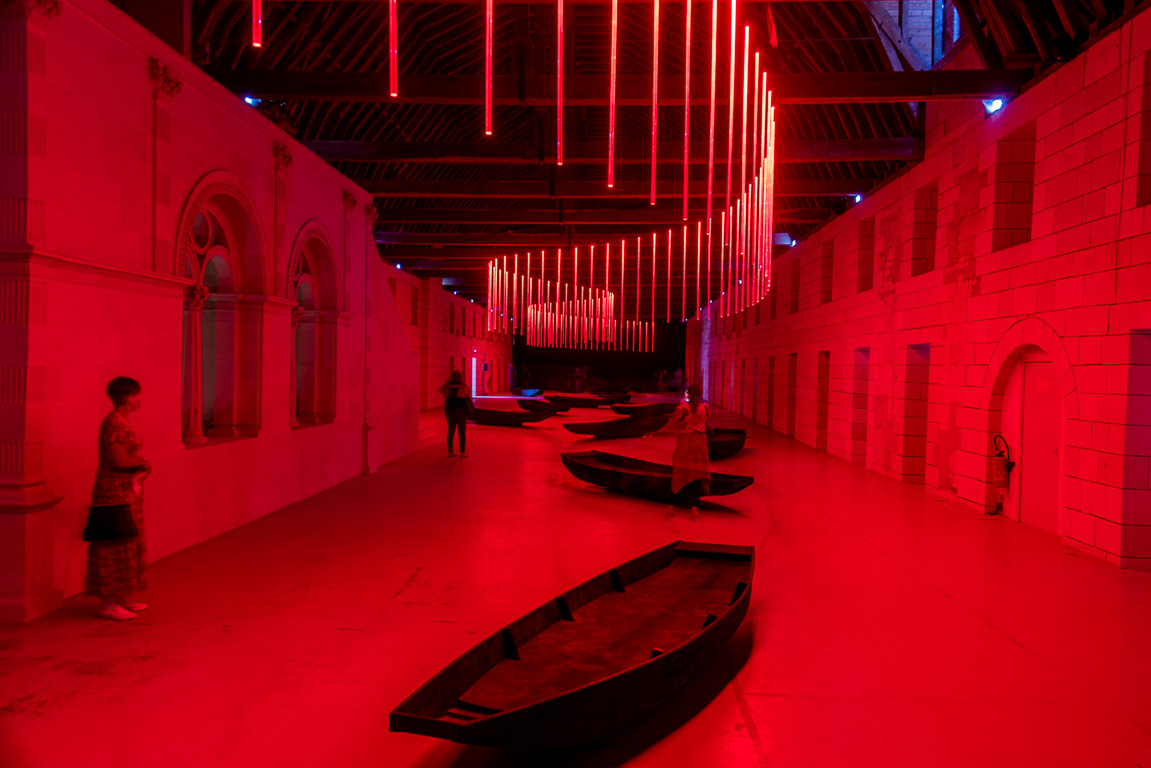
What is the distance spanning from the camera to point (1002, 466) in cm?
867

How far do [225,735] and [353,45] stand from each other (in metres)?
9.37

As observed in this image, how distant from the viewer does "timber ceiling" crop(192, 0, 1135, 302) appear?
8359 millimetres

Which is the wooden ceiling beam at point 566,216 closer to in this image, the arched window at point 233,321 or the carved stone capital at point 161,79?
the arched window at point 233,321

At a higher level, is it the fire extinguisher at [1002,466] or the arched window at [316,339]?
the arched window at [316,339]

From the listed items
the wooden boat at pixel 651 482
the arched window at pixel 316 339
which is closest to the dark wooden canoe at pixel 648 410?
the wooden boat at pixel 651 482

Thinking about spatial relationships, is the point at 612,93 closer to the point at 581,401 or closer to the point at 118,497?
the point at 118,497

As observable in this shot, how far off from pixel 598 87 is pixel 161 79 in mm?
4659

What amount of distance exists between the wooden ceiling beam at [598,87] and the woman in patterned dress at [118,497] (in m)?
5.02

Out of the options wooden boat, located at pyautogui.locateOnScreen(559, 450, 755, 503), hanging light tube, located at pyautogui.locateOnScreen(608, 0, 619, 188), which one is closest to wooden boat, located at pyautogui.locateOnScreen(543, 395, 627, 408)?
wooden boat, located at pyautogui.locateOnScreen(559, 450, 755, 503)

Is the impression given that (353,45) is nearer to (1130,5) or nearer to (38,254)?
(38,254)

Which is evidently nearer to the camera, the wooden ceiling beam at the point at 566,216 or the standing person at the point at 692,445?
the standing person at the point at 692,445

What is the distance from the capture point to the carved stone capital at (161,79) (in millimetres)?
5926

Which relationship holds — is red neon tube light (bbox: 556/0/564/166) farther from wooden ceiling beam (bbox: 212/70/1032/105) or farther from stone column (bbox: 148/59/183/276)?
stone column (bbox: 148/59/183/276)

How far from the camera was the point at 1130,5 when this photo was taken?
6.50 meters
